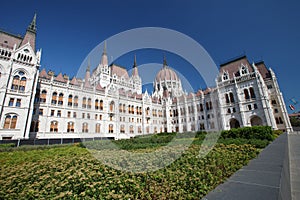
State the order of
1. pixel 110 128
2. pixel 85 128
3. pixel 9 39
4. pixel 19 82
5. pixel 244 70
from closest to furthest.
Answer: pixel 19 82 < pixel 9 39 < pixel 85 128 < pixel 110 128 < pixel 244 70

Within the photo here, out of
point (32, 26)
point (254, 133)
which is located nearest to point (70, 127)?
point (32, 26)

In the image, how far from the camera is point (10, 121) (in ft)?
88.0

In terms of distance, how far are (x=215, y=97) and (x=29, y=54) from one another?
54183 mm

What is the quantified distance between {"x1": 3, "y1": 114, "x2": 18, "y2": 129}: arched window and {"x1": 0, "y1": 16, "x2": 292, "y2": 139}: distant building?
3.7 inches

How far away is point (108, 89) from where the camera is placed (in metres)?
44.6

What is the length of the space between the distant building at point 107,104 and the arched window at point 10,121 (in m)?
0.09

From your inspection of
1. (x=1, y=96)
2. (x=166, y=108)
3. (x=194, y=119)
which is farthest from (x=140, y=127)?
(x=1, y=96)

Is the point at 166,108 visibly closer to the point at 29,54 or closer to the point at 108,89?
the point at 108,89

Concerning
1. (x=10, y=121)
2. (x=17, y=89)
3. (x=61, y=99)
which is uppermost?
(x=17, y=89)

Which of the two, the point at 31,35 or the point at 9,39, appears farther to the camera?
the point at 31,35

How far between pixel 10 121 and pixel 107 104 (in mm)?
21382

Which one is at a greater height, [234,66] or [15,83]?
[234,66]

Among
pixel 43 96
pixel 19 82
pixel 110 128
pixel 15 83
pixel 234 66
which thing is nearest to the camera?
pixel 15 83

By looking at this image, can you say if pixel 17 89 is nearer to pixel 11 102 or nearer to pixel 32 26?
pixel 11 102
